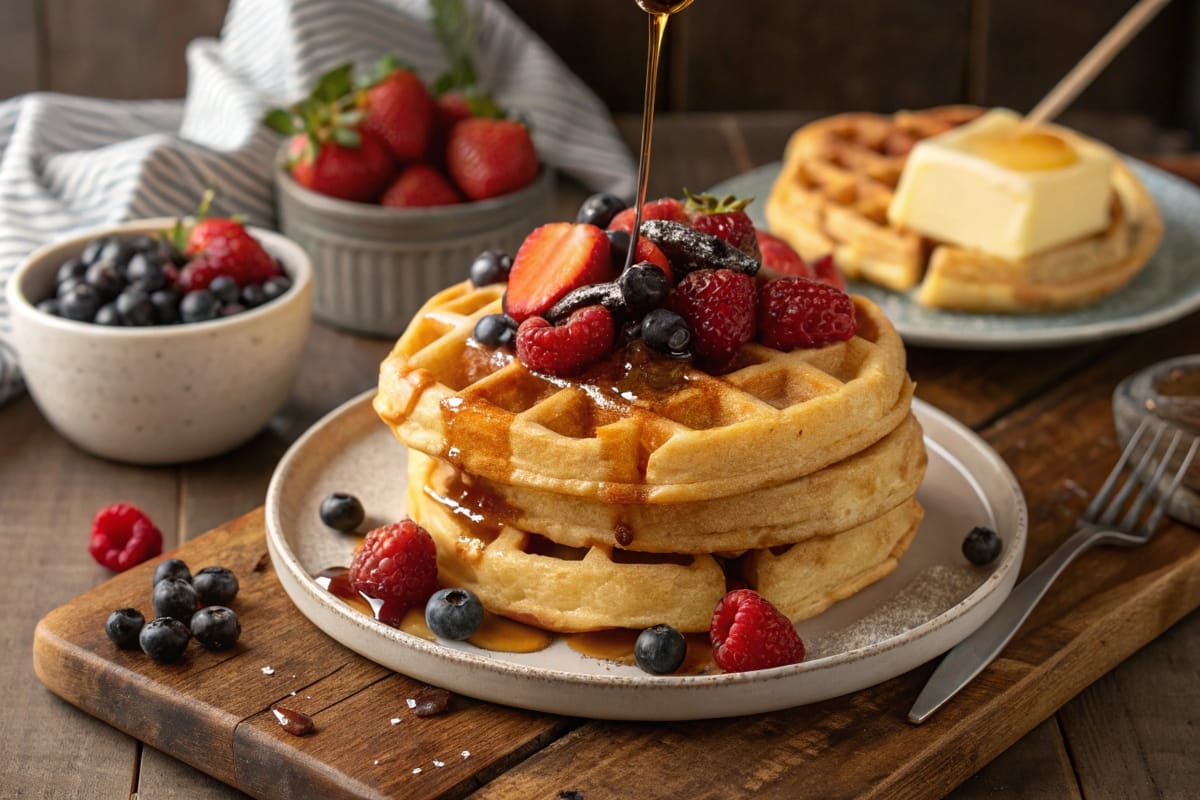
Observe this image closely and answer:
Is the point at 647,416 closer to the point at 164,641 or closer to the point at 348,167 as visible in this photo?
the point at 164,641

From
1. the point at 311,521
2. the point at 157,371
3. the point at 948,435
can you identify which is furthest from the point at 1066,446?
the point at 157,371

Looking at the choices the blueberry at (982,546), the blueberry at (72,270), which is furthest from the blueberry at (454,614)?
the blueberry at (72,270)

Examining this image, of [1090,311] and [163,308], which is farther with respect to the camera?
[1090,311]

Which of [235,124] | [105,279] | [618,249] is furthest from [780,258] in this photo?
[235,124]

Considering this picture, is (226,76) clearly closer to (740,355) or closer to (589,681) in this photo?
(740,355)

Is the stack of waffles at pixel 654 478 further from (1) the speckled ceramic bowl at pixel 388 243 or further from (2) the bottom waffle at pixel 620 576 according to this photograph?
(1) the speckled ceramic bowl at pixel 388 243

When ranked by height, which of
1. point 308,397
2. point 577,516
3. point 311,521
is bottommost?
point 308,397
